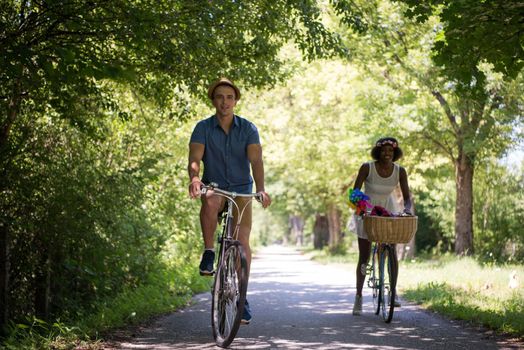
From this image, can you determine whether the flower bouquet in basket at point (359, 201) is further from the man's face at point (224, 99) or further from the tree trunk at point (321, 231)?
the tree trunk at point (321, 231)

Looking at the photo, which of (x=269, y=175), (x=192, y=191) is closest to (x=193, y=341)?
(x=192, y=191)

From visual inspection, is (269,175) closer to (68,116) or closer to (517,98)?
(517,98)

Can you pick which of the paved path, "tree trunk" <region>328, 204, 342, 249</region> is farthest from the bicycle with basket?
"tree trunk" <region>328, 204, 342, 249</region>

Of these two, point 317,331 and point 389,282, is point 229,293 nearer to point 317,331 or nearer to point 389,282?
point 317,331

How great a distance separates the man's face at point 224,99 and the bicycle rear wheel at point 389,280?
120 inches

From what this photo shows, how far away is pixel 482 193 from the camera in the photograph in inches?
1075

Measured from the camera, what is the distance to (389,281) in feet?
28.0

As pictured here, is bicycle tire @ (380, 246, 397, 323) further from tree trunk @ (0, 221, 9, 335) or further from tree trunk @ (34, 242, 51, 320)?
tree trunk @ (0, 221, 9, 335)

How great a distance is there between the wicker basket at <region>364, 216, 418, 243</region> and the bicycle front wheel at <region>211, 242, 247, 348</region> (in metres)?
2.33

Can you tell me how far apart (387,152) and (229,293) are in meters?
3.31

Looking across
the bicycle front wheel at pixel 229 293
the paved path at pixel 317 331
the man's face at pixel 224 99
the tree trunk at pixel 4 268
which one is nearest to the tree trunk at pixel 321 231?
the paved path at pixel 317 331

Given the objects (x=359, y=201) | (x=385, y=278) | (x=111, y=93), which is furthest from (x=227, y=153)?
(x=111, y=93)

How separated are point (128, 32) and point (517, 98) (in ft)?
49.1

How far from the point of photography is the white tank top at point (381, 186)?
883cm
